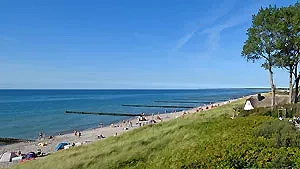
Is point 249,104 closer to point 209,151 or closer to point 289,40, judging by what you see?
point 289,40

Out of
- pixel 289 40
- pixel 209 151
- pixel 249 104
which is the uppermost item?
pixel 289 40

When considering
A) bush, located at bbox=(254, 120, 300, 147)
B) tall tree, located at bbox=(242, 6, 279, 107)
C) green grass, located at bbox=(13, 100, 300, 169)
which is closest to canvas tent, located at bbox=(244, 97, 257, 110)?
tall tree, located at bbox=(242, 6, 279, 107)

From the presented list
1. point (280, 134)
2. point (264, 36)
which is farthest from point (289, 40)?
point (280, 134)

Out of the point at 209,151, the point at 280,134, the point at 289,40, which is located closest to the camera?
the point at 209,151

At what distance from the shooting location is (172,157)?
30.6 feet

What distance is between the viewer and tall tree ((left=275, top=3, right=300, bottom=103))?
73.5ft

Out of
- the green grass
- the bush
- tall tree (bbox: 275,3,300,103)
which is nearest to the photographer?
the green grass

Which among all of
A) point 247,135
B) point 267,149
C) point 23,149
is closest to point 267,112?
point 247,135

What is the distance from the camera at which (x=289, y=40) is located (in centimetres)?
2284

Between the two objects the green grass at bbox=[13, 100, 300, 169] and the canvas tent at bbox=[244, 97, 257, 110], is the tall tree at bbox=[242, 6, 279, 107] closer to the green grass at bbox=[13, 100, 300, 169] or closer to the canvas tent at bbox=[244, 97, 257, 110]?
the canvas tent at bbox=[244, 97, 257, 110]

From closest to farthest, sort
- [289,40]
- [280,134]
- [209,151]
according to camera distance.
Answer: [209,151] → [280,134] → [289,40]

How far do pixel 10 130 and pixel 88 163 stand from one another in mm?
35837

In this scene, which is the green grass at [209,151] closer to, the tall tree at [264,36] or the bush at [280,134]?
the bush at [280,134]

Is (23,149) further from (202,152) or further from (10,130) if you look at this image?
(202,152)
